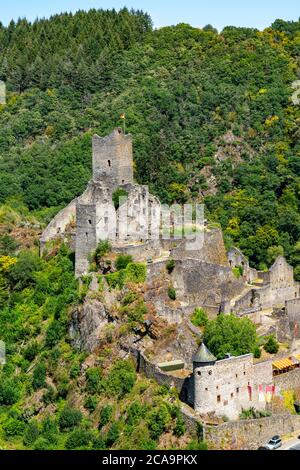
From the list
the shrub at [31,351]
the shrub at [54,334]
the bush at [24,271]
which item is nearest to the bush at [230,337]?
the shrub at [54,334]

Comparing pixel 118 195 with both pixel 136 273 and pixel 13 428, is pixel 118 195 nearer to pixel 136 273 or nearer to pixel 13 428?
pixel 136 273

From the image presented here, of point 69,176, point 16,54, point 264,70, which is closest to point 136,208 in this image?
point 69,176

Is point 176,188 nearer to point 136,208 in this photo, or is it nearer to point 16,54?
point 136,208

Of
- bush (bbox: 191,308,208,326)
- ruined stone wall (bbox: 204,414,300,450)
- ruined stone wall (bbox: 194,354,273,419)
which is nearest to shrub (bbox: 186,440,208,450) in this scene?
ruined stone wall (bbox: 204,414,300,450)

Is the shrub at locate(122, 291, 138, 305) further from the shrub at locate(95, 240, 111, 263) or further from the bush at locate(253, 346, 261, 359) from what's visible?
the bush at locate(253, 346, 261, 359)

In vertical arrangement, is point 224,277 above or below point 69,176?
below

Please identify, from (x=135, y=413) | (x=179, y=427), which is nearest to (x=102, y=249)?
(x=135, y=413)
